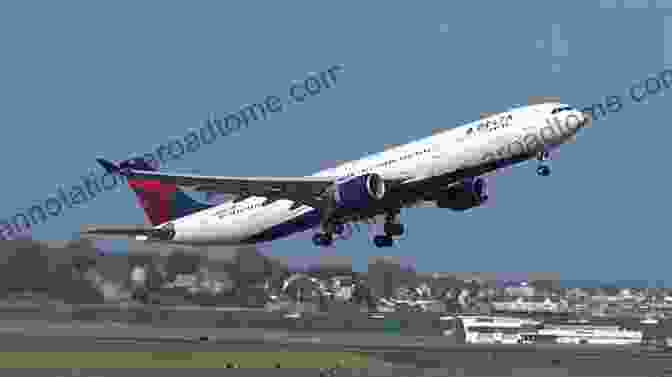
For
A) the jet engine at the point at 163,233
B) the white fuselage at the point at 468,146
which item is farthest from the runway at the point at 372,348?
the white fuselage at the point at 468,146

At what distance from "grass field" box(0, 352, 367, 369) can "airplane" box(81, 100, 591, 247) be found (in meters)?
6.44

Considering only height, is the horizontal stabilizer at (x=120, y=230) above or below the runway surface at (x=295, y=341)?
above

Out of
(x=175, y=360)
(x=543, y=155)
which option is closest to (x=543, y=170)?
(x=543, y=155)

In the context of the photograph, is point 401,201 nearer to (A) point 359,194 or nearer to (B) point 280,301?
(A) point 359,194

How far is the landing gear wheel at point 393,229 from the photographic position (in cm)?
6669

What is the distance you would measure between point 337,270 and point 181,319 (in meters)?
21.9

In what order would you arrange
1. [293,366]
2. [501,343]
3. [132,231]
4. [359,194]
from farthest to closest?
[501,343], [132,231], [293,366], [359,194]

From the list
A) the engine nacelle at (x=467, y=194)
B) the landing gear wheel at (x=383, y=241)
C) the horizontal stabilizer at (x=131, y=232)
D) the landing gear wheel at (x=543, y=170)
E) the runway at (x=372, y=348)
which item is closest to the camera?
the landing gear wheel at (x=543, y=170)

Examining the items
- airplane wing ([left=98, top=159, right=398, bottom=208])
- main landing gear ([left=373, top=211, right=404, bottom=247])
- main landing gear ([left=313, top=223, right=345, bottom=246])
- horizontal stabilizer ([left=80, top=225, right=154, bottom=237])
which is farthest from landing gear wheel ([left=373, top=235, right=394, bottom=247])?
horizontal stabilizer ([left=80, top=225, right=154, bottom=237])

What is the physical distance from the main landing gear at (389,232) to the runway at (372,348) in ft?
22.0

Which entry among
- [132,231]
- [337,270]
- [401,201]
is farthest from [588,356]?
[337,270]

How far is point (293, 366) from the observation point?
64500 mm

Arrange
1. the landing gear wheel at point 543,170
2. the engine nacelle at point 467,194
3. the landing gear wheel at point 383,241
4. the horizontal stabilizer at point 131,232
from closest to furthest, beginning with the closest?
1. the landing gear wheel at point 543,170
2. the engine nacelle at point 467,194
3. the horizontal stabilizer at point 131,232
4. the landing gear wheel at point 383,241

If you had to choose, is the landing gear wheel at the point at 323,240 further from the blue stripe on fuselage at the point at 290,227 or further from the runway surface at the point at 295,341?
the runway surface at the point at 295,341
